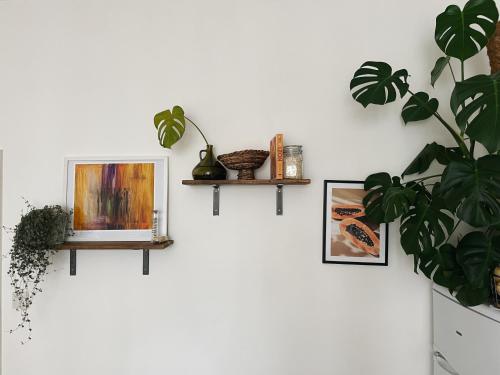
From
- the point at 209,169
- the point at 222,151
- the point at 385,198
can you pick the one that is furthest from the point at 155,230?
the point at 385,198

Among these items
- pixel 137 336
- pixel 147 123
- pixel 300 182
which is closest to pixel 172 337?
pixel 137 336

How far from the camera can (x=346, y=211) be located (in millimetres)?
1505

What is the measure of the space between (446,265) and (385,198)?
0.42 metres

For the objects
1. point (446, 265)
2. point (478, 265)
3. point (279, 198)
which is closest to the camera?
point (478, 265)

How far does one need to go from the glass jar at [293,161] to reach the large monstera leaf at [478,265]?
0.82 m

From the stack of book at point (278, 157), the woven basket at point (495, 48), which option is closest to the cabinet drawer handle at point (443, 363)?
the stack of book at point (278, 157)

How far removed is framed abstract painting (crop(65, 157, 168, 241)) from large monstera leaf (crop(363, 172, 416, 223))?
1.18 meters

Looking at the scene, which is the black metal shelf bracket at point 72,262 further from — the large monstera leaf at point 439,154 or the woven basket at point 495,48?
the woven basket at point 495,48

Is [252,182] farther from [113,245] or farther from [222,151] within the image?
[113,245]

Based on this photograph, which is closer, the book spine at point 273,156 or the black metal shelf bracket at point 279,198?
the book spine at point 273,156

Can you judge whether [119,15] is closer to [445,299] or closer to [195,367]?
[195,367]

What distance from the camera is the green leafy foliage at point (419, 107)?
1339 mm

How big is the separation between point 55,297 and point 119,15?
1.79 m

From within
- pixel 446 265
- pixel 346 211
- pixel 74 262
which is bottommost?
pixel 74 262
